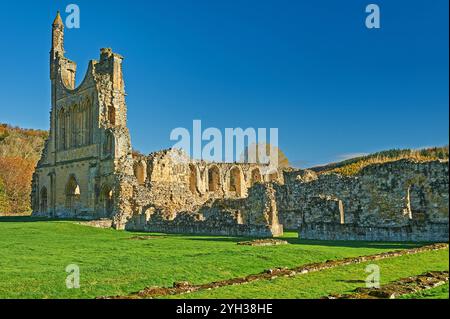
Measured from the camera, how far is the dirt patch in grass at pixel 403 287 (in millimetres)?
8031

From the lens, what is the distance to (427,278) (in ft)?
31.4

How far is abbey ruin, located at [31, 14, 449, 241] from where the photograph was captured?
20672 mm

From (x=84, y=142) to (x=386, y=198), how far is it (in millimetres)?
25143

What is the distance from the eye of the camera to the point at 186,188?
37.3 m

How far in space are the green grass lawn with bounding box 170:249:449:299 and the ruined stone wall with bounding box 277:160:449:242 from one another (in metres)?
6.30

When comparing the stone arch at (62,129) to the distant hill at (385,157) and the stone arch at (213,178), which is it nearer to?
the stone arch at (213,178)

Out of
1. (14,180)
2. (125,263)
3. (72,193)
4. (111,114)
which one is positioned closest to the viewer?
(125,263)

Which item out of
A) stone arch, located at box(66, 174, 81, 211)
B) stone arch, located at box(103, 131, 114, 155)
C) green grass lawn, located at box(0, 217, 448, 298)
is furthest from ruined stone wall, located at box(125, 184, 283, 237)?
stone arch, located at box(66, 174, 81, 211)

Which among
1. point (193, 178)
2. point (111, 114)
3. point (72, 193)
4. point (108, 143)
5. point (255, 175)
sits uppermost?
point (111, 114)

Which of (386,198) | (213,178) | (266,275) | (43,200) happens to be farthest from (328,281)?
(213,178)

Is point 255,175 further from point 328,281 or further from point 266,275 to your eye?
point 328,281

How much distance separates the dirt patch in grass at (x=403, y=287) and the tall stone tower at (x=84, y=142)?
24.1m
